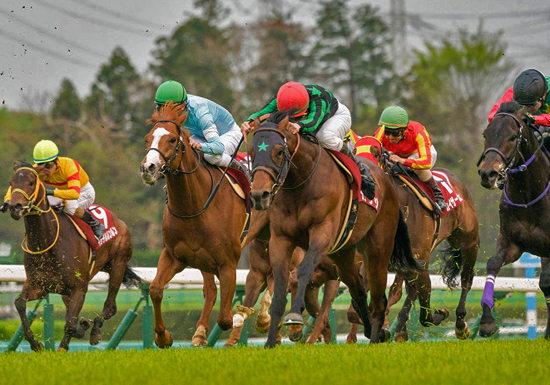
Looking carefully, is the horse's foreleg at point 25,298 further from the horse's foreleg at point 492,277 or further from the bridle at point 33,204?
the horse's foreleg at point 492,277

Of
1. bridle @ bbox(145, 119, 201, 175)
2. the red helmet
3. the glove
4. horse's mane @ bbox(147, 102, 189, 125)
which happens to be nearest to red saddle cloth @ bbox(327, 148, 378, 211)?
the red helmet

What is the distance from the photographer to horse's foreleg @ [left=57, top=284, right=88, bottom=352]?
7.61m

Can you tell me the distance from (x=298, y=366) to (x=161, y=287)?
2111 mm

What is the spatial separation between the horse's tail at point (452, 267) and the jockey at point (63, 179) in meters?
3.76

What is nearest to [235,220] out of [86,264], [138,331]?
[86,264]

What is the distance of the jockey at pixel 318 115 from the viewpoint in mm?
5973

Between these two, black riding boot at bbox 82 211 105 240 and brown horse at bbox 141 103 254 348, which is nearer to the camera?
brown horse at bbox 141 103 254 348

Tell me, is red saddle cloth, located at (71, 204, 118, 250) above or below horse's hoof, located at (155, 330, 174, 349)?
above

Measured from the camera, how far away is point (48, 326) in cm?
878

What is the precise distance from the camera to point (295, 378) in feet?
13.4

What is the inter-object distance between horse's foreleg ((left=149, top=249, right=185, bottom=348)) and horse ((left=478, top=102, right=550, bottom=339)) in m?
2.46

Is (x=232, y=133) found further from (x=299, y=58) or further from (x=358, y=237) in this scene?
(x=299, y=58)

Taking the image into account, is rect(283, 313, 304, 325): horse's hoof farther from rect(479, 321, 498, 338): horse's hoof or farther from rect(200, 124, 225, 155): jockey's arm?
rect(200, 124, 225, 155): jockey's arm

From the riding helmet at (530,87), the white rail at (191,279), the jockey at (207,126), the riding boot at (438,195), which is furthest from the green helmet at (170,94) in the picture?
the white rail at (191,279)
